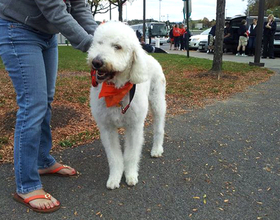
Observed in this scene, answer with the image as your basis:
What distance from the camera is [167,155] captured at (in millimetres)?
3555

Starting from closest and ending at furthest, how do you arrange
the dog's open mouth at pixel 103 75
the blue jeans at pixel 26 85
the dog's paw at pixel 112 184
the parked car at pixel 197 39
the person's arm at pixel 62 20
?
the person's arm at pixel 62 20 → the blue jeans at pixel 26 85 → the dog's open mouth at pixel 103 75 → the dog's paw at pixel 112 184 → the parked car at pixel 197 39

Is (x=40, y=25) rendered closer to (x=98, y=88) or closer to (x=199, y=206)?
(x=98, y=88)

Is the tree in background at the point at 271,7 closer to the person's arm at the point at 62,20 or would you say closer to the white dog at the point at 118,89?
the white dog at the point at 118,89

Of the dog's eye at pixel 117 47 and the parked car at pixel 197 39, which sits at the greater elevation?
the dog's eye at pixel 117 47

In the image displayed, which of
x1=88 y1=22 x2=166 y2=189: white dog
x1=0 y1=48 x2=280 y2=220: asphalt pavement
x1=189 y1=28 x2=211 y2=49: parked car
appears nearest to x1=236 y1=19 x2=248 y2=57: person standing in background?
x1=189 y1=28 x2=211 y2=49: parked car

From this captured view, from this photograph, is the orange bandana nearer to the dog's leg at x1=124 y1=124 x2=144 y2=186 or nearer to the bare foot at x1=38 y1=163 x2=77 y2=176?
the dog's leg at x1=124 y1=124 x2=144 y2=186

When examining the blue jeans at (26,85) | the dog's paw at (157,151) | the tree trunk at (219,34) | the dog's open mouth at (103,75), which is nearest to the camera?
the blue jeans at (26,85)

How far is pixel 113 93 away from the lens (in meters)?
2.59

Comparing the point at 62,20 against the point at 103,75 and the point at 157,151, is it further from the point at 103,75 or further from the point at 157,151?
the point at 157,151

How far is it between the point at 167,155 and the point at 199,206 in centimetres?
111

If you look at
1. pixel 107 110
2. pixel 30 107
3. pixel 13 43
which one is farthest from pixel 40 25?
pixel 107 110

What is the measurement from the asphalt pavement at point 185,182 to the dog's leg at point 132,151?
121 millimetres

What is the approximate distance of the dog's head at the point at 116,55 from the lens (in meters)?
2.28

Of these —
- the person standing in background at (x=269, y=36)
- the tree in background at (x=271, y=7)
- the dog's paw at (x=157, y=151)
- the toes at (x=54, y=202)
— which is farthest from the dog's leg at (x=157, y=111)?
the tree in background at (x=271, y=7)
